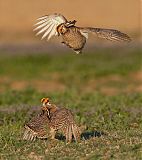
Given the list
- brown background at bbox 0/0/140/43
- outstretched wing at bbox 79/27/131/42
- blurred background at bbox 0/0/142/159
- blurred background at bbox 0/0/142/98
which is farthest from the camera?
brown background at bbox 0/0/140/43

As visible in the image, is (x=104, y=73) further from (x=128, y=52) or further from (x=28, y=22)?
(x=28, y=22)

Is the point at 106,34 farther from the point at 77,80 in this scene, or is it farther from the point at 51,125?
the point at 77,80

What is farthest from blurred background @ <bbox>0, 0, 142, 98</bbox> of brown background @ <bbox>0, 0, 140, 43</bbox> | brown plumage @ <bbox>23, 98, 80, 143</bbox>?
brown plumage @ <bbox>23, 98, 80, 143</bbox>

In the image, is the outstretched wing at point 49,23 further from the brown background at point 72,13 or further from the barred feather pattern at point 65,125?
the brown background at point 72,13

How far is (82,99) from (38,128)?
5.63 metres

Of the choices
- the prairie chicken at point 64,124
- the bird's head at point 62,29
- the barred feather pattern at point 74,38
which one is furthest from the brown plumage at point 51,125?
the bird's head at point 62,29

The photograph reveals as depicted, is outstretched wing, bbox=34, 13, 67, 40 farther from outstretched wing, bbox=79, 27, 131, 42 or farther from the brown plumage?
the brown plumage

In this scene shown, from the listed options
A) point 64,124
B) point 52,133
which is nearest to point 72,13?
point 52,133

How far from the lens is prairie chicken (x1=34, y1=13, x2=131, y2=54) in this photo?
30.0ft

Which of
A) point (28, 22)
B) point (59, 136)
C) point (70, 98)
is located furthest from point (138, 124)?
point (28, 22)

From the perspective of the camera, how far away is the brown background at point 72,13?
36.4 metres

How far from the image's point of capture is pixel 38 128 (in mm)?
9250

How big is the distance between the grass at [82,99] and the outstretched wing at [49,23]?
4.10 ft

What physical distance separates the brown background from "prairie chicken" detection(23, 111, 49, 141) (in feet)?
78.1
